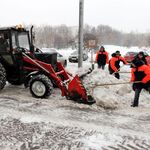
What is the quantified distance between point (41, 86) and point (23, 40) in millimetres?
→ 2106

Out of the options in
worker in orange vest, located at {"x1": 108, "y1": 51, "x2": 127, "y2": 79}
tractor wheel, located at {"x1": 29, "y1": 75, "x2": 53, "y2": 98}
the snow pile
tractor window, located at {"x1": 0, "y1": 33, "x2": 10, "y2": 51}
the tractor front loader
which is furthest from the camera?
worker in orange vest, located at {"x1": 108, "y1": 51, "x2": 127, "y2": 79}

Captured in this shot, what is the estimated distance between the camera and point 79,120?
25.2 ft

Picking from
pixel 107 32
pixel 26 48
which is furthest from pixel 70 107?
pixel 107 32

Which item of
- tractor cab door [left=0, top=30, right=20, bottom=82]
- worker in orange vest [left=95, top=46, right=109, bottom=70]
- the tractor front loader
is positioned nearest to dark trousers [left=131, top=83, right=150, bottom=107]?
the tractor front loader

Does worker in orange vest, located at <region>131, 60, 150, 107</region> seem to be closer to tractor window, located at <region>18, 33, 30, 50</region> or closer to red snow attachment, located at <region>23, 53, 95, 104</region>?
red snow attachment, located at <region>23, 53, 95, 104</region>

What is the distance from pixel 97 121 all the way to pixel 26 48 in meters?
4.47

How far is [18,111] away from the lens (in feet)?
27.3

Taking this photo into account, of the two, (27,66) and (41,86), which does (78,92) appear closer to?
(41,86)

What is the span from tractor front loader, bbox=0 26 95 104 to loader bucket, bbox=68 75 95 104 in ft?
0.69

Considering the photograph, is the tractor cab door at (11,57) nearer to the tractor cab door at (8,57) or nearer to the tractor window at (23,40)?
the tractor cab door at (8,57)

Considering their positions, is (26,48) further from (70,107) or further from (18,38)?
(70,107)

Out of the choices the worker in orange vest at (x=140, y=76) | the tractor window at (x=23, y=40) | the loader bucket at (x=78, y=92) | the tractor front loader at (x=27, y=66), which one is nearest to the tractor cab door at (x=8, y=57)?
the tractor front loader at (x=27, y=66)

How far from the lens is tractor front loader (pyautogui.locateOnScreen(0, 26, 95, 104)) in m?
9.66

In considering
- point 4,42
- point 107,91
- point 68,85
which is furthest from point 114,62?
point 4,42
